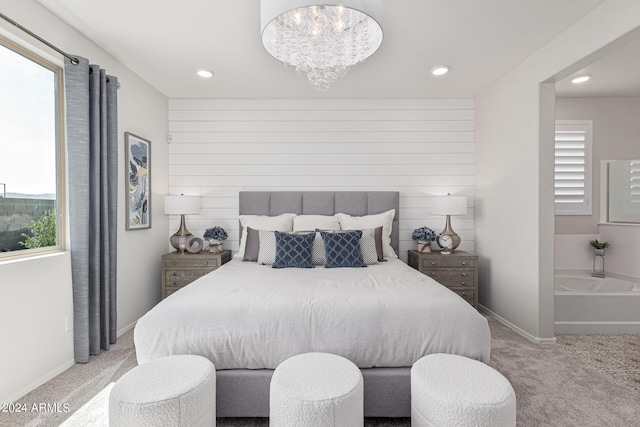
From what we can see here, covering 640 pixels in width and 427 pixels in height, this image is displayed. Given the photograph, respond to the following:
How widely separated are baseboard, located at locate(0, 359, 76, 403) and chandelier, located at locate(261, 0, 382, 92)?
8.86 ft

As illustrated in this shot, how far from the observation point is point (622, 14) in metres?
2.05

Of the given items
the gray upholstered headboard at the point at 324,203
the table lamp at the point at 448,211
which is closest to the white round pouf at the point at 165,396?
the gray upholstered headboard at the point at 324,203

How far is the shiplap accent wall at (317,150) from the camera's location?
4.02m

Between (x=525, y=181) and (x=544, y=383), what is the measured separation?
5.81 feet

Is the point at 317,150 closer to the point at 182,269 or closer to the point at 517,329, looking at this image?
the point at 182,269

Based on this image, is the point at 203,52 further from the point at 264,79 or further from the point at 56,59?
the point at 56,59

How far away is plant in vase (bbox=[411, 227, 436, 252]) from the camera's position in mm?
3738

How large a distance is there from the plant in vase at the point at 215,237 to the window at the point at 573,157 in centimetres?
422

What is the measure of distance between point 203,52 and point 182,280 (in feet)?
7.66

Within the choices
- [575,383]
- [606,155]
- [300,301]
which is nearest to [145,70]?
[300,301]

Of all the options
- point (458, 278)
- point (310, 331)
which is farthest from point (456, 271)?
point (310, 331)

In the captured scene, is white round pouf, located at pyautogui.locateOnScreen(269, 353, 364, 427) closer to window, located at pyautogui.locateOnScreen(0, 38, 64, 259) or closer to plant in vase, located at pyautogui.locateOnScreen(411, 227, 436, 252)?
window, located at pyautogui.locateOnScreen(0, 38, 64, 259)

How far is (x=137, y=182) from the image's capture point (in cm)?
334

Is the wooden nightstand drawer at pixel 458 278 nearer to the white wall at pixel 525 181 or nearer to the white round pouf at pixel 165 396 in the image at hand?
the white wall at pixel 525 181
